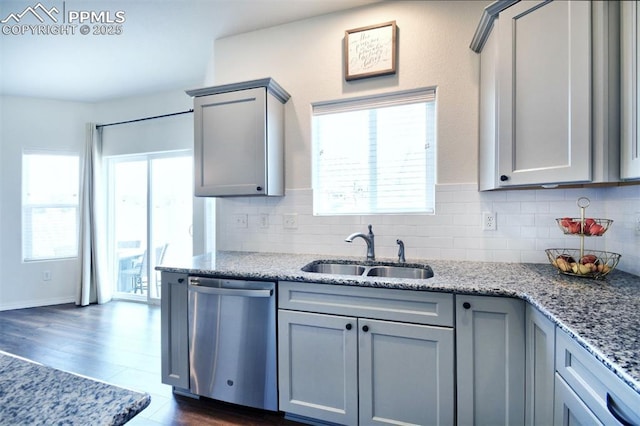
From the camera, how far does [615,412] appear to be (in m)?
0.78

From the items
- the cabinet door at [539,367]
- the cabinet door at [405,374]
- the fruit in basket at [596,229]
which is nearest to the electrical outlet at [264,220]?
the cabinet door at [405,374]

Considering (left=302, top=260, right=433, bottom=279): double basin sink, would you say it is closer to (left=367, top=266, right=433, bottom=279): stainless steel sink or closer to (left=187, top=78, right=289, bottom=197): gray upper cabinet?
(left=367, top=266, right=433, bottom=279): stainless steel sink

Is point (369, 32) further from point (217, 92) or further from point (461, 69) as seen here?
point (217, 92)

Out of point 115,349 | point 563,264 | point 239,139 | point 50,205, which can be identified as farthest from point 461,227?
point 50,205

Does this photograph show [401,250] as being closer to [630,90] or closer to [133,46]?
[630,90]

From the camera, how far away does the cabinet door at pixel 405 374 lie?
1.43 metres

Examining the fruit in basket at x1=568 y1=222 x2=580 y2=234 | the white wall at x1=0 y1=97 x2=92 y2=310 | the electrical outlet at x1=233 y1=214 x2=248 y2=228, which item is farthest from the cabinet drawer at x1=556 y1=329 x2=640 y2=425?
the white wall at x1=0 y1=97 x2=92 y2=310

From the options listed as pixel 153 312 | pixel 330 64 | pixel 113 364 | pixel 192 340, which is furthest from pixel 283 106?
pixel 153 312

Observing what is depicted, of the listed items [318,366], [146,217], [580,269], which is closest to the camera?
[580,269]

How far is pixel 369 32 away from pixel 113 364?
3.27 metres

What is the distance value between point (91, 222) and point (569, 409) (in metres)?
4.78

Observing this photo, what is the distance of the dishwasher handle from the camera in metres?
1.71

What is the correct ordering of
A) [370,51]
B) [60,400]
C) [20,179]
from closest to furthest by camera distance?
[60,400] → [370,51] → [20,179]

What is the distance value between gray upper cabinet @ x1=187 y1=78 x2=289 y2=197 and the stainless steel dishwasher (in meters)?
0.75
